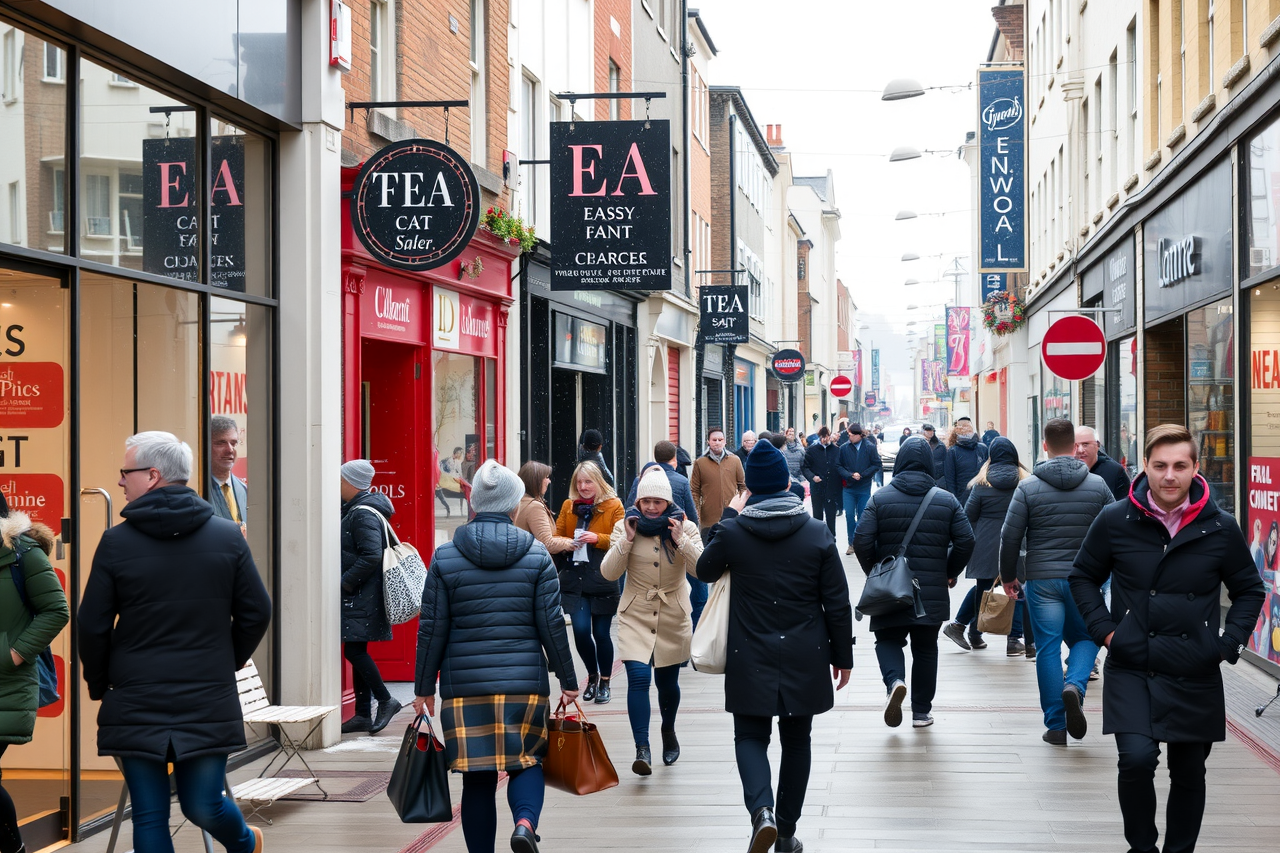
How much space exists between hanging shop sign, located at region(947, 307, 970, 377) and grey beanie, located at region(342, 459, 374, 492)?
145 ft

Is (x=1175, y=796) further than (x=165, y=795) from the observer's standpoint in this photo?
Yes

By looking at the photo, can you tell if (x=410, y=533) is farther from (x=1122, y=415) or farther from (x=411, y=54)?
(x=1122, y=415)

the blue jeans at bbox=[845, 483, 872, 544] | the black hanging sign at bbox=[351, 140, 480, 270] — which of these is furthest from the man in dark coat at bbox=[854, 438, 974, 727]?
the blue jeans at bbox=[845, 483, 872, 544]

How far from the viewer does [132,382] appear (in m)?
7.62

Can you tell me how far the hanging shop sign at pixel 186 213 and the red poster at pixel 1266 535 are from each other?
7612mm

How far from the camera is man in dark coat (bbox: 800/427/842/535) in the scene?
2450cm

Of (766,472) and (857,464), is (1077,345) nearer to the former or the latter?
(766,472)

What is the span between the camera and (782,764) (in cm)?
657

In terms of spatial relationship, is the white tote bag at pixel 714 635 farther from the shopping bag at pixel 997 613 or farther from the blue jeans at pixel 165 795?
the shopping bag at pixel 997 613

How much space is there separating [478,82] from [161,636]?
10036mm

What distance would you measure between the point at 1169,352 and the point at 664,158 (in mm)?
6502

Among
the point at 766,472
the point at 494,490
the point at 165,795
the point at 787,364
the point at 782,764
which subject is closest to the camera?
the point at 165,795

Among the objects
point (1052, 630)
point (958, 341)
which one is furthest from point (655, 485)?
point (958, 341)

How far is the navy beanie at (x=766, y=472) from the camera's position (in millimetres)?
6426
